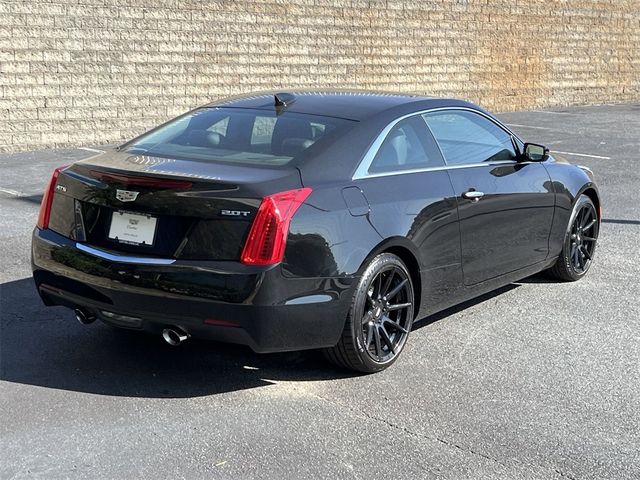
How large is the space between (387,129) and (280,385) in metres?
1.56

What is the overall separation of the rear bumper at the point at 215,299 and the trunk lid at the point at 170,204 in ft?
0.27

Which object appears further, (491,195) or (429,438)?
(491,195)

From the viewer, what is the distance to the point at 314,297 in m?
4.94

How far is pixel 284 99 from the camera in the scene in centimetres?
595

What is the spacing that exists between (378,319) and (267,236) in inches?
37.3

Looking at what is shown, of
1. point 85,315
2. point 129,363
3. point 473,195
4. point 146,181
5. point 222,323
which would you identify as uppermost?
point 146,181

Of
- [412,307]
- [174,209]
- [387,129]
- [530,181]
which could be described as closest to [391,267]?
[412,307]

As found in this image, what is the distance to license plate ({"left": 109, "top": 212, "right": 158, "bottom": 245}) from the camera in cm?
489

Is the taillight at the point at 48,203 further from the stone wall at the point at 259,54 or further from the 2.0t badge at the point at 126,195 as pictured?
the stone wall at the point at 259,54

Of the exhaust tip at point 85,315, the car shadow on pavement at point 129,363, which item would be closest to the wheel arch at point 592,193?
the car shadow on pavement at point 129,363

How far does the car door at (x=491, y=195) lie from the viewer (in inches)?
239

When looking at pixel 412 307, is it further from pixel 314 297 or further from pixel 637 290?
pixel 637 290

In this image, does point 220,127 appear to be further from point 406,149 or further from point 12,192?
point 12,192

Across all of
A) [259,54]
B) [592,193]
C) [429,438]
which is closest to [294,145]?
[429,438]
